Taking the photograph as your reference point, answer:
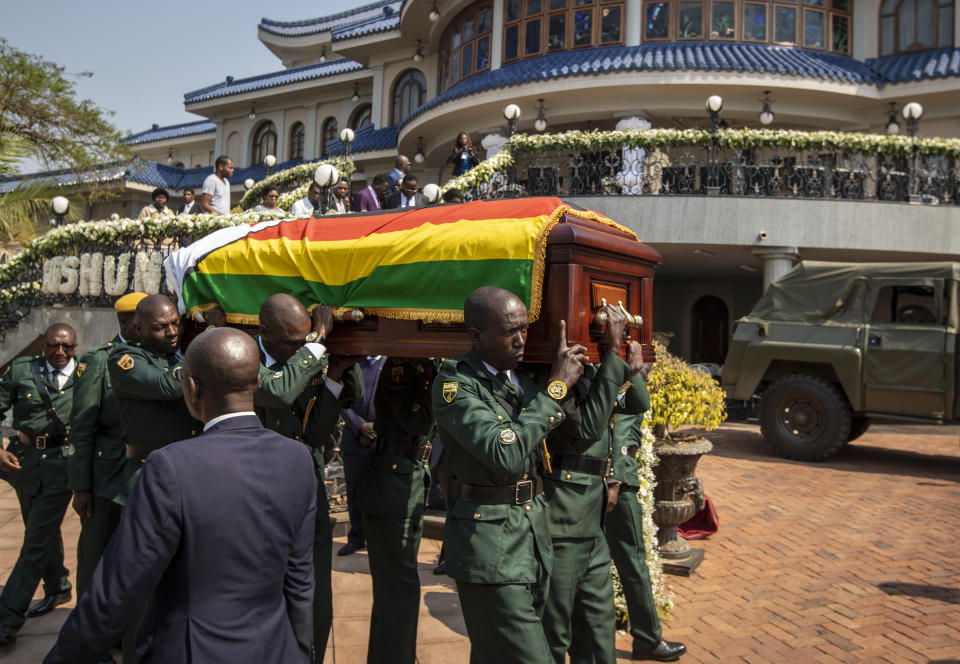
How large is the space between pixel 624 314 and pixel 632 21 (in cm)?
1514

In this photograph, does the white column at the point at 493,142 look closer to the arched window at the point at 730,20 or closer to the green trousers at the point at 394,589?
the arched window at the point at 730,20

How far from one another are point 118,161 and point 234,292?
1458cm

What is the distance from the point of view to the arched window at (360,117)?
24.5 m

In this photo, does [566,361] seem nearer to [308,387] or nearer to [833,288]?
[308,387]

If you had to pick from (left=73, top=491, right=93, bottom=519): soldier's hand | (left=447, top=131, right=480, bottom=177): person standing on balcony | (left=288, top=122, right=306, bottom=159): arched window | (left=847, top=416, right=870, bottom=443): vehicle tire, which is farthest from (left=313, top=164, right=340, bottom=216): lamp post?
(left=288, top=122, right=306, bottom=159): arched window

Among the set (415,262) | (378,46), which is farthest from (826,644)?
(378,46)

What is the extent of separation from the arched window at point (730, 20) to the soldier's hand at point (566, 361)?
50.9ft

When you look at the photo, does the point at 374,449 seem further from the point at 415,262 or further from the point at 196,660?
the point at 196,660

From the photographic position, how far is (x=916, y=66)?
1633cm

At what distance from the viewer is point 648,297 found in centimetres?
378

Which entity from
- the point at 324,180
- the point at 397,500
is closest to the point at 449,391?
the point at 397,500

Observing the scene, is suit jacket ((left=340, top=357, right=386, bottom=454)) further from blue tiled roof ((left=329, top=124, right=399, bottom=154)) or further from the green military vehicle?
blue tiled roof ((left=329, top=124, right=399, bottom=154))

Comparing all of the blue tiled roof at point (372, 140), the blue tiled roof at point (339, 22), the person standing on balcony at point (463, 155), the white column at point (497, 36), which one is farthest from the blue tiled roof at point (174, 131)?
the person standing on balcony at point (463, 155)

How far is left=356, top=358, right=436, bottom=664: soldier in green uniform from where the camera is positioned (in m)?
3.72
